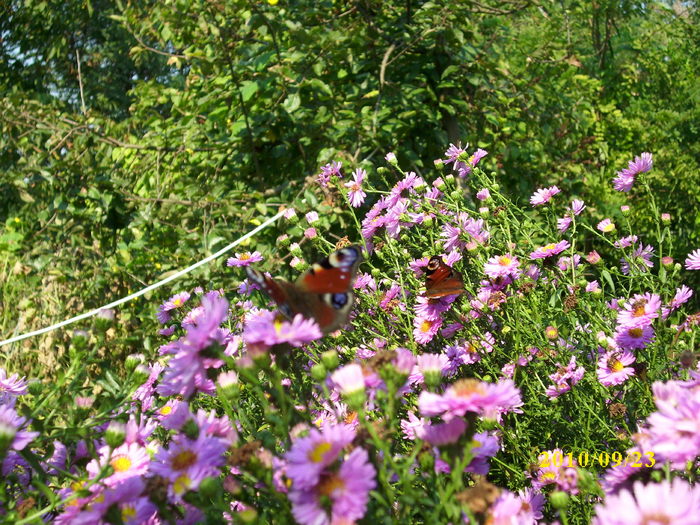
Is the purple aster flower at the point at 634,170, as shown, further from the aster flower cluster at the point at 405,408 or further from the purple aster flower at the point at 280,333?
the purple aster flower at the point at 280,333

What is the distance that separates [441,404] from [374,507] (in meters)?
0.21

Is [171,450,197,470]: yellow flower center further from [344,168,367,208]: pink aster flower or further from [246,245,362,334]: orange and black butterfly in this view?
[344,168,367,208]: pink aster flower

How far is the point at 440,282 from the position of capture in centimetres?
145

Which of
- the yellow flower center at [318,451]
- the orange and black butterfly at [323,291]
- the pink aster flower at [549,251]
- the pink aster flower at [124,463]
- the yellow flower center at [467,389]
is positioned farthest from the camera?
the pink aster flower at [549,251]

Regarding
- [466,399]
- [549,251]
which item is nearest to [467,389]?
[466,399]

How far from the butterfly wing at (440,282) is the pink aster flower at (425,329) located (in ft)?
0.33

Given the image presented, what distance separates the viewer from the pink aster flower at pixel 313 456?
70 centimetres

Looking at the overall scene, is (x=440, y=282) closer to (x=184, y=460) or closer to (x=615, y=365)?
(x=615, y=365)

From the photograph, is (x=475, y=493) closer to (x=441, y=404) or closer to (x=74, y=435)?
(x=441, y=404)

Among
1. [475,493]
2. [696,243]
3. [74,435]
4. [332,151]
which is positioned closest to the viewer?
[475,493]

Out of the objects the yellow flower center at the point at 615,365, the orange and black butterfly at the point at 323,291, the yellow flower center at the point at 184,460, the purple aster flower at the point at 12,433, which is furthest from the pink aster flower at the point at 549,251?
the purple aster flower at the point at 12,433

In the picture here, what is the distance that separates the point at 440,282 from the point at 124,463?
781 millimetres

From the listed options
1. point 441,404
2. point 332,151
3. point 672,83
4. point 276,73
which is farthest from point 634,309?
point 672,83

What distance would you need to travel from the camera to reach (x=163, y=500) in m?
0.82
